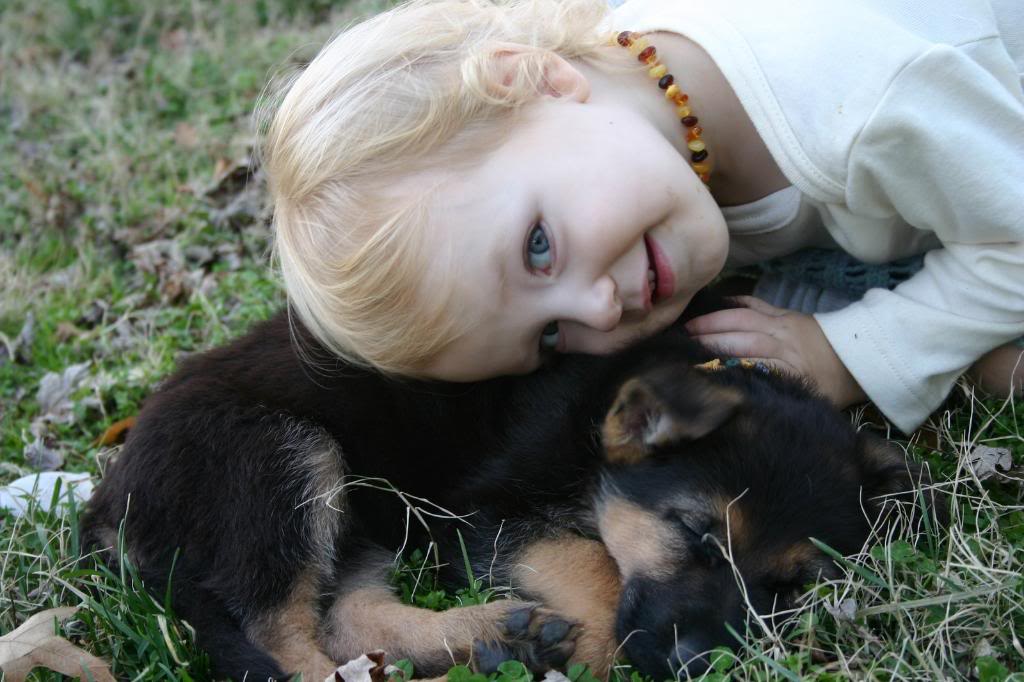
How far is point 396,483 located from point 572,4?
1.89m

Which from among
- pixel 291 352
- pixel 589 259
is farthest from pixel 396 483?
pixel 589 259

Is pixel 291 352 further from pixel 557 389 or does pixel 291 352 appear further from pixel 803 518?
pixel 803 518

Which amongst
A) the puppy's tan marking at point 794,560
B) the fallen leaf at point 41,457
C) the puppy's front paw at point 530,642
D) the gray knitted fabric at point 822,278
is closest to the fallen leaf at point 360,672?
the puppy's front paw at point 530,642

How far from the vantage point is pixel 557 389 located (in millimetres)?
3484

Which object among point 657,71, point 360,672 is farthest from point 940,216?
point 360,672

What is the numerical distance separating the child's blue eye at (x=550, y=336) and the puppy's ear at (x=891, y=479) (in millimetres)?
1038

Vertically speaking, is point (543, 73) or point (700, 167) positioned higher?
point (543, 73)

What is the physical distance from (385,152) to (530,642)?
5.04ft

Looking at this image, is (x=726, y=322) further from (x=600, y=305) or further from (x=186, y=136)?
(x=186, y=136)

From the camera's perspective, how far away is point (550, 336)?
3445 millimetres

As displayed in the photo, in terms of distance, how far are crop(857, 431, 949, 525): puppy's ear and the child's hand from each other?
0.49 metres

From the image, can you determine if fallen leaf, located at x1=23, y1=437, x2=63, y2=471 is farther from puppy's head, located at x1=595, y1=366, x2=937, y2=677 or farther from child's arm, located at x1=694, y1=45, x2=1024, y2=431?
child's arm, located at x1=694, y1=45, x2=1024, y2=431

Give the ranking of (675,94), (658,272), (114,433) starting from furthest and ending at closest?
1. (114,433)
2. (675,94)
3. (658,272)

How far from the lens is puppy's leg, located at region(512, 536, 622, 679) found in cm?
287
